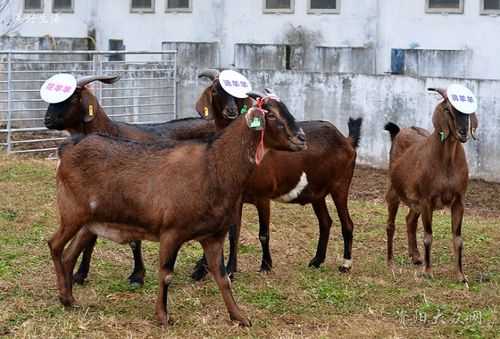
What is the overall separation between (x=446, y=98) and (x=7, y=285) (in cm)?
431

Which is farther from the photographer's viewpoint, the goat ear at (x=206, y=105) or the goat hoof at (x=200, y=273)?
the goat ear at (x=206, y=105)

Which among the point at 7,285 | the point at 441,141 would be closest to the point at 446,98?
the point at 441,141

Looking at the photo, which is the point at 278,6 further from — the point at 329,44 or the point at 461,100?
the point at 461,100

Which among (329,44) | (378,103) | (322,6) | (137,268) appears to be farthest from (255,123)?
(322,6)

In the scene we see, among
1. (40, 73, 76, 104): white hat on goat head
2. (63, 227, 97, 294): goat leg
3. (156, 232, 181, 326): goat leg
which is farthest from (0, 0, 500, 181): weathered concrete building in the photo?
(156, 232, 181, 326): goat leg

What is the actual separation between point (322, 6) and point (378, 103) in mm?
6459

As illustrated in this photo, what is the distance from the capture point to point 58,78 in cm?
909

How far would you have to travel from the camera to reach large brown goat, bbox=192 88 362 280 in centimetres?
923

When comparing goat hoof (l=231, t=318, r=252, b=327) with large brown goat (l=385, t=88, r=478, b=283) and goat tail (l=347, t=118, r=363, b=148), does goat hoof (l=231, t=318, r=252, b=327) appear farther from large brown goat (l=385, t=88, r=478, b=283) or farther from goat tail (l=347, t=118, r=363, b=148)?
goat tail (l=347, t=118, r=363, b=148)

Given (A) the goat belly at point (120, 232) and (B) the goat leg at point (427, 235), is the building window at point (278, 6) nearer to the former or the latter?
(B) the goat leg at point (427, 235)

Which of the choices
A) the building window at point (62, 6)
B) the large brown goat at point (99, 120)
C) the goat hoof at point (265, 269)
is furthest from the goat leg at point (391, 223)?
the building window at point (62, 6)

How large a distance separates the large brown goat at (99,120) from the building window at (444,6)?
12.1m

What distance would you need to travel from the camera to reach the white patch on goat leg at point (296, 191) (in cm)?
949

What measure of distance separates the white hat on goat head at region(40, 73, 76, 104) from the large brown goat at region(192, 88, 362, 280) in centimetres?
138
